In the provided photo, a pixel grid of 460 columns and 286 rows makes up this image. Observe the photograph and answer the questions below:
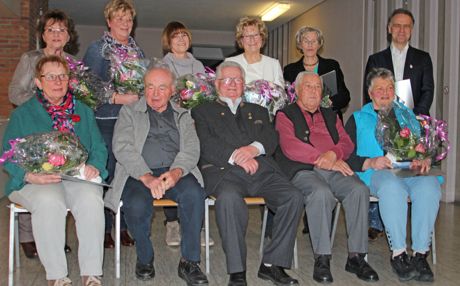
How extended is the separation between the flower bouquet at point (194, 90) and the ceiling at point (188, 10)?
7.70m

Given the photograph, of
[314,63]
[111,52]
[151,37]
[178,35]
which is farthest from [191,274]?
[151,37]

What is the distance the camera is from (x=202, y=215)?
3289mm

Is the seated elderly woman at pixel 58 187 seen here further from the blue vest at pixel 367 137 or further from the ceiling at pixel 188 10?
the ceiling at pixel 188 10

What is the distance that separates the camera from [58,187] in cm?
308

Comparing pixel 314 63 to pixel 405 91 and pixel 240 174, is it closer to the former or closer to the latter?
pixel 405 91

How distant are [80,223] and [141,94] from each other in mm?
1087

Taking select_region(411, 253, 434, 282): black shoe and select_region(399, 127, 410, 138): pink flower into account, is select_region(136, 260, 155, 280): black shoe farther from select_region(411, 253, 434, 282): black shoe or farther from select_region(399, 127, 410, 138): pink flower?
select_region(399, 127, 410, 138): pink flower

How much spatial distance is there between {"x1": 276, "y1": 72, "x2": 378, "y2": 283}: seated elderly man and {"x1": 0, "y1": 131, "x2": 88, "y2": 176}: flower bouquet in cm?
146

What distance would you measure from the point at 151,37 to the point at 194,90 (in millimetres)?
11444

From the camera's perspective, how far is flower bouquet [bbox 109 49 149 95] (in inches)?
143

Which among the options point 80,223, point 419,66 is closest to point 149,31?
point 419,66

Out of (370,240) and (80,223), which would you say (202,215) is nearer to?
(80,223)


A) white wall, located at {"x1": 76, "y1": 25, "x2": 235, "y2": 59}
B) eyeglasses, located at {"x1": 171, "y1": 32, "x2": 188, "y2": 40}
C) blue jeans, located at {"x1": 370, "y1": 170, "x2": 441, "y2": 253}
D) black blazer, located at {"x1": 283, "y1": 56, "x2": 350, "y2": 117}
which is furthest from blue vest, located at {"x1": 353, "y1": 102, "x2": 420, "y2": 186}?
white wall, located at {"x1": 76, "y1": 25, "x2": 235, "y2": 59}

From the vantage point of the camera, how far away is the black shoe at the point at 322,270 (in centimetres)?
332
